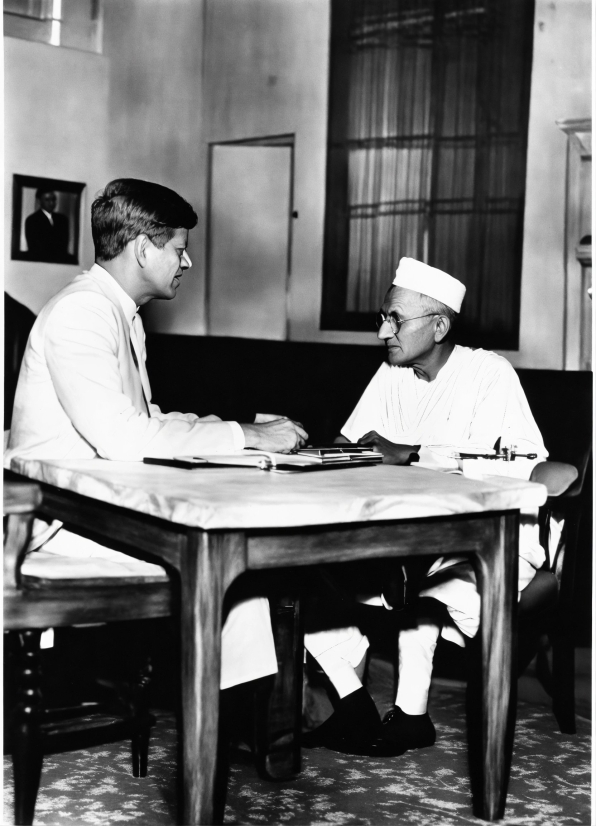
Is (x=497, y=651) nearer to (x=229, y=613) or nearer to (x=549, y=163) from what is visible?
(x=229, y=613)

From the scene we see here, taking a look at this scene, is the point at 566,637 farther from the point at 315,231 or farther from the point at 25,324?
the point at 315,231

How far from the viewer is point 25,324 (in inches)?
237

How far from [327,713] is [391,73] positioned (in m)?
4.98

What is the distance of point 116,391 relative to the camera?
2.78m

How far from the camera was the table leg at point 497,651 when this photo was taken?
2453 mm

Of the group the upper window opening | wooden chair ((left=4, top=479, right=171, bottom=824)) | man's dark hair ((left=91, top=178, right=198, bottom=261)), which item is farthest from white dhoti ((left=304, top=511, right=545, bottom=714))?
the upper window opening

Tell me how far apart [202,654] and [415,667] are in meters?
1.33

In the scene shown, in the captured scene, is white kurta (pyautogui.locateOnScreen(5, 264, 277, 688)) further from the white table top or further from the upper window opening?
the upper window opening

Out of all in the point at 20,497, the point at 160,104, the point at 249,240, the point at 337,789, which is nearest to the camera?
the point at 20,497

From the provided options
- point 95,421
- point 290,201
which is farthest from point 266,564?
point 290,201

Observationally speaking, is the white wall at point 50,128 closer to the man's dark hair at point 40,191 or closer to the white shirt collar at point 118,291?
the man's dark hair at point 40,191

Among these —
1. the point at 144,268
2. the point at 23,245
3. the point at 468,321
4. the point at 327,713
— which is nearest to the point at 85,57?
the point at 23,245

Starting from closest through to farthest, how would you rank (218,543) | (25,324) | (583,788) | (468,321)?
(218,543) < (583,788) < (25,324) < (468,321)

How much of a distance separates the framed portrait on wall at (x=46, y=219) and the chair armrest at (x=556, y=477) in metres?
5.47
